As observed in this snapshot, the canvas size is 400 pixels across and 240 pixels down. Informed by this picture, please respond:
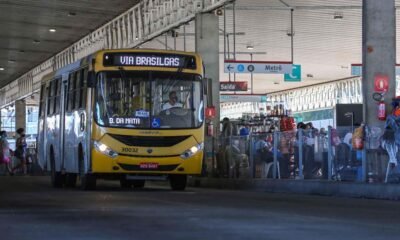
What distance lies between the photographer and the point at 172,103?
1812cm

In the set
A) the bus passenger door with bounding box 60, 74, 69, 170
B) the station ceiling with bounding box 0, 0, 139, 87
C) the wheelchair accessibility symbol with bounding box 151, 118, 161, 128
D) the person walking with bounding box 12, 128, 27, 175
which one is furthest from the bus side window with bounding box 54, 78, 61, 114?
the person walking with bounding box 12, 128, 27, 175

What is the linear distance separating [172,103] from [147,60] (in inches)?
45.6

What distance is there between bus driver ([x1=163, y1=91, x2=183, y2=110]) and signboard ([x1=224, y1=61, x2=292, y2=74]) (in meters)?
11.4

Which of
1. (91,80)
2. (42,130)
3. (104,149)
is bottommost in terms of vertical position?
(104,149)

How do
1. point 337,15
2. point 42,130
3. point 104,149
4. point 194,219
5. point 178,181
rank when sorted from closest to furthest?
point 194,219
point 104,149
point 178,181
point 42,130
point 337,15

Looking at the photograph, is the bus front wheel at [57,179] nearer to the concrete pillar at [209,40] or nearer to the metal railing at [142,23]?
the concrete pillar at [209,40]

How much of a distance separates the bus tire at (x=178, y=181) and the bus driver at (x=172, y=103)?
6.96ft

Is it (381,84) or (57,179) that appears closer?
(381,84)

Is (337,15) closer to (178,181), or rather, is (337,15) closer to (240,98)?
(240,98)

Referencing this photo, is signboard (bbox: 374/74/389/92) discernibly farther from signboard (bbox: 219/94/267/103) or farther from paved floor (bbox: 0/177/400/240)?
signboard (bbox: 219/94/267/103)

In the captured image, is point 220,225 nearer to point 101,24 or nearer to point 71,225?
point 71,225

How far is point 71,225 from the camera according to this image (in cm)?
970

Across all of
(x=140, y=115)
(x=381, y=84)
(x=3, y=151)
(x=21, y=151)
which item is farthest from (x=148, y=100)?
(x=21, y=151)

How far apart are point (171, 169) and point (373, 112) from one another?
4.72 meters
